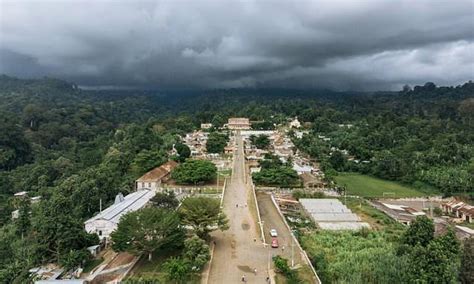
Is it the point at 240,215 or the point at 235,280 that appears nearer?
the point at 235,280

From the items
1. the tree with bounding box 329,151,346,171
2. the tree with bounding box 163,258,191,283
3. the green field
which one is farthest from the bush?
the tree with bounding box 329,151,346,171

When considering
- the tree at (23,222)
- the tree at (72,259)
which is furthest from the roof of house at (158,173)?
the tree at (72,259)

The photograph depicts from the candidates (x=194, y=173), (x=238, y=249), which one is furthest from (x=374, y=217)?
(x=194, y=173)

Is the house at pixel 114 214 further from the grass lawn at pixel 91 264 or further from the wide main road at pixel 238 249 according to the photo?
the wide main road at pixel 238 249

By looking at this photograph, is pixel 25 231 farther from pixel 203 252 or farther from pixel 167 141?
pixel 167 141

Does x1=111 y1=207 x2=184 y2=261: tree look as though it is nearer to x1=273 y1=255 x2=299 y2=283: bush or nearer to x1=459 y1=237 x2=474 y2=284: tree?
x1=273 y1=255 x2=299 y2=283: bush

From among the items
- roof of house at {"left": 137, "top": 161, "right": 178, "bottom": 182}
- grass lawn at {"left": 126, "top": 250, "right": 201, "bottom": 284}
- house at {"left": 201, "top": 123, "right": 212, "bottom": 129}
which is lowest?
grass lawn at {"left": 126, "top": 250, "right": 201, "bottom": 284}

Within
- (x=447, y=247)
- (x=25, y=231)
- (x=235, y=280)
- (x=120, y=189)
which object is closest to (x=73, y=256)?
(x=235, y=280)
